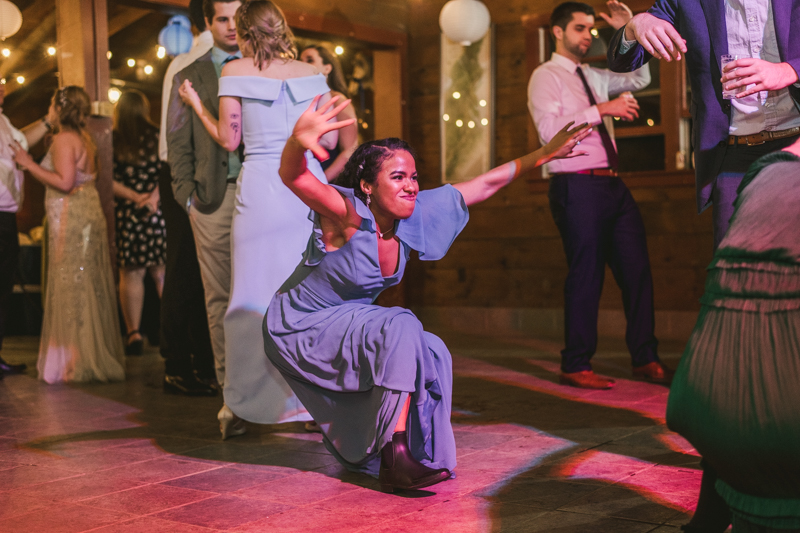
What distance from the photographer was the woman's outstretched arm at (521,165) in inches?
111

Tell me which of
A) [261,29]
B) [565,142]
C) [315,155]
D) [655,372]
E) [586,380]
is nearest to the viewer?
[315,155]

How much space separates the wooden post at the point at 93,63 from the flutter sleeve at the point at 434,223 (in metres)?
3.79

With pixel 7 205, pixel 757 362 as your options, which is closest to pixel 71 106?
pixel 7 205

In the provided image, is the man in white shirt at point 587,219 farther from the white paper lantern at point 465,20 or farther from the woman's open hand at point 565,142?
the white paper lantern at point 465,20

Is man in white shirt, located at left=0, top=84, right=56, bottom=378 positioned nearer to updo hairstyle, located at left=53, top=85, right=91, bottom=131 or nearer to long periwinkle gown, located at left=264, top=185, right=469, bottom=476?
updo hairstyle, located at left=53, top=85, right=91, bottom=131

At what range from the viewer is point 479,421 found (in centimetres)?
344

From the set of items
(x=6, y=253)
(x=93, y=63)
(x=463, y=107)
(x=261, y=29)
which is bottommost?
(x=6, y=253)

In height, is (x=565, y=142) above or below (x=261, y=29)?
below

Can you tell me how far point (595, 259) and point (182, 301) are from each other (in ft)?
Result: 7.02

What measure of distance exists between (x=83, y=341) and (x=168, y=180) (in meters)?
1.20

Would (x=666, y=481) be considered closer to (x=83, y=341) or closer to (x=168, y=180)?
(x=168, y=180)

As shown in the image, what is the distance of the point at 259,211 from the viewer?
10.8 ft

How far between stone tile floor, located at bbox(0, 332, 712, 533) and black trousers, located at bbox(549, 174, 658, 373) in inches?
9.5

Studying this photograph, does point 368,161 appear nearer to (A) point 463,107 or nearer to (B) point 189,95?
(B) point 189,95
